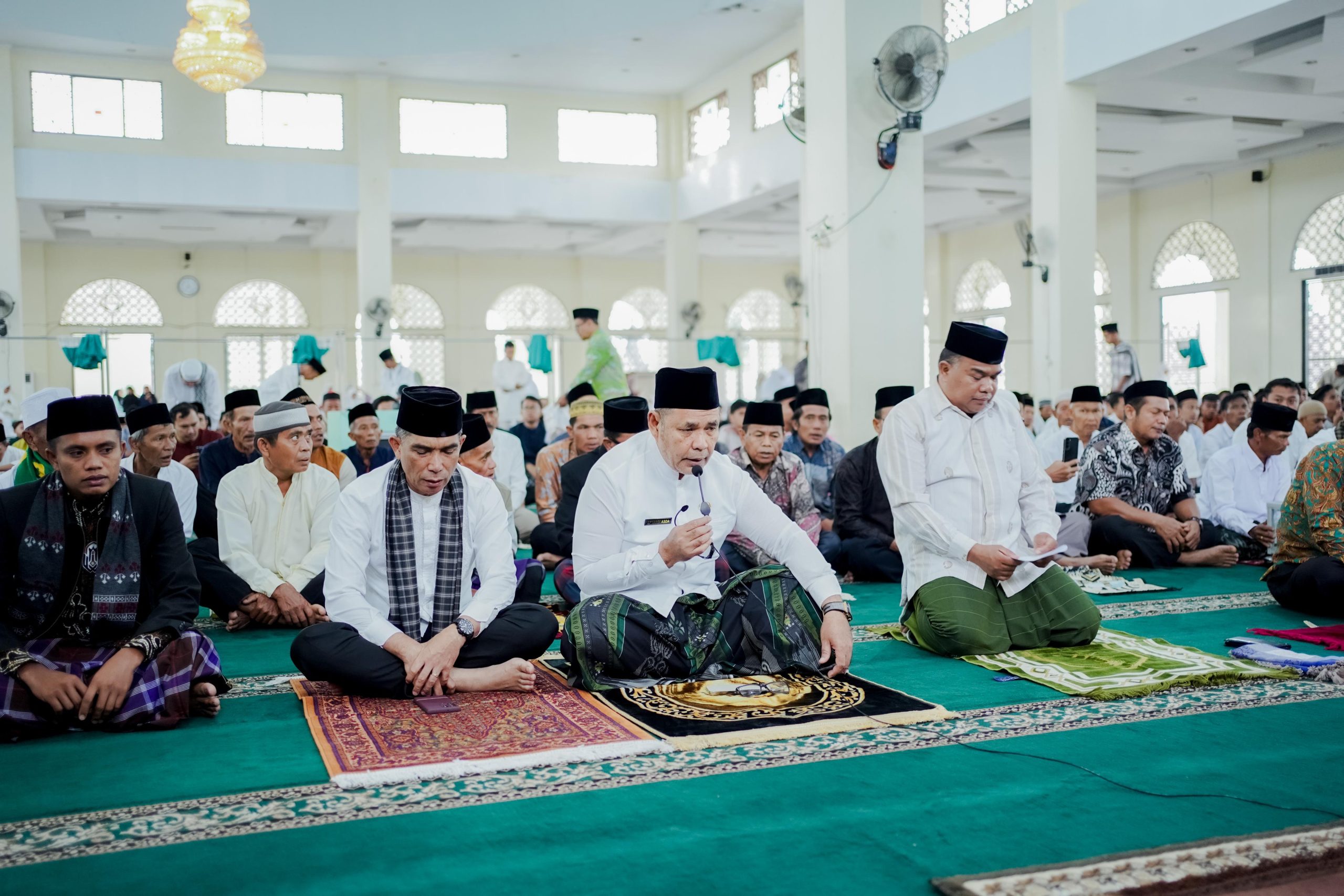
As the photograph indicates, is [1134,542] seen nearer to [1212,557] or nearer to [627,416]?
[1212,557]

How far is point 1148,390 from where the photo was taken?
4898 mm

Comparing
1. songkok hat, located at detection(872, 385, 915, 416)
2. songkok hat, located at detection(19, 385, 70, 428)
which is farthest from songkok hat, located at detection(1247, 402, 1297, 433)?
songkok hat, located at detection(19, 385, 70, 428)

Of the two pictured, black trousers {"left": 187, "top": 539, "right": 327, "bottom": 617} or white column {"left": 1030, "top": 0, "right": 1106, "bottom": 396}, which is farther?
white column {"left": 1030, "top": 0, "right": 1106, "bottom": 396}

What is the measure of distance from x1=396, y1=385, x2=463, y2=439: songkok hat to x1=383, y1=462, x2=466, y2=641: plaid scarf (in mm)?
138

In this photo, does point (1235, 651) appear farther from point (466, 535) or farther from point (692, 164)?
point (692, 164)

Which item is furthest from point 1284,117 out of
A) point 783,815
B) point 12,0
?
point 12,0

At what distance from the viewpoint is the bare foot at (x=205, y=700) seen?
2.75m

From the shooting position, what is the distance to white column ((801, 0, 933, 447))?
6.61 metres

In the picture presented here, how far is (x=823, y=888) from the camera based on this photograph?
1759 millimetres

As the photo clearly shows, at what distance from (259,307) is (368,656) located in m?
14.5

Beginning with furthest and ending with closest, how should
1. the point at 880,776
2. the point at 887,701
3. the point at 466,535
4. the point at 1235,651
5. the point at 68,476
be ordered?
1. the point at 1235,651
2. the point at 466,535
3. the point at 887,701
4. the point at 68,476
5. the point at 880,776

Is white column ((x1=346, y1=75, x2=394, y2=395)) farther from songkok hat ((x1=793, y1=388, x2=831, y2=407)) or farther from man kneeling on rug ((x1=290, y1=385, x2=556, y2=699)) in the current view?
man kneeling on rug ((x1=290, y1=385, x2=556, y2=699))

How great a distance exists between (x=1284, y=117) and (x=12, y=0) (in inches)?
439

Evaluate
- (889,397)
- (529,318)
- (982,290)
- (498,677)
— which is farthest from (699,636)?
(529,318)
